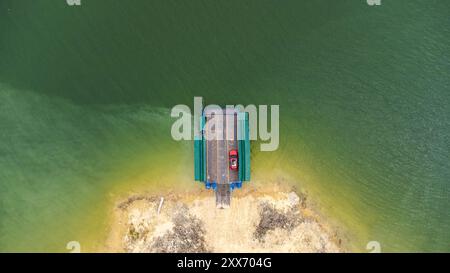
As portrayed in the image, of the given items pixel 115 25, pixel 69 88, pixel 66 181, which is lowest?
pixel 66 181

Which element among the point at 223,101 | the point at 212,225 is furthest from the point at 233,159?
the point at 212,225

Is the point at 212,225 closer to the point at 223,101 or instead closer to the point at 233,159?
the point at 233,159

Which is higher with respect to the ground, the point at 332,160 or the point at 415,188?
the point at 332,160

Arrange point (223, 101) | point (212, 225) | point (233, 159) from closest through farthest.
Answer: point (233, 159) < point (212, 225) < point (223, 101)

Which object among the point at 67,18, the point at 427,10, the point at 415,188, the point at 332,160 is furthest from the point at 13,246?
the point at 427,10

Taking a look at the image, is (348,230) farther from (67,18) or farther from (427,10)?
(67,18)

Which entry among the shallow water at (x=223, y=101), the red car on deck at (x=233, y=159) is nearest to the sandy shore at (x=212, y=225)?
the shallow water at (x=223, y=101)

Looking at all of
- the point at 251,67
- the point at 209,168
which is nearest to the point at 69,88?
the point at 209,168

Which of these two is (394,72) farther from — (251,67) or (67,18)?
(67,18)
